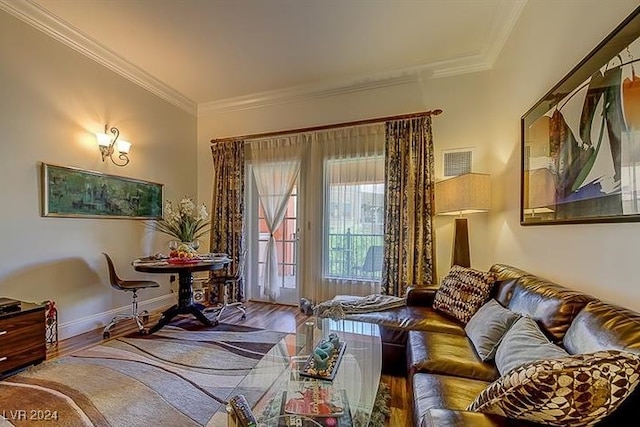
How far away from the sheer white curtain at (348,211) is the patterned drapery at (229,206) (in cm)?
104

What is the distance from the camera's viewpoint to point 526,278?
6.55 ft

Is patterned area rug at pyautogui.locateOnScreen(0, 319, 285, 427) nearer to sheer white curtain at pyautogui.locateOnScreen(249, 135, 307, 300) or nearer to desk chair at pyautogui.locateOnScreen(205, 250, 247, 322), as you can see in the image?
desk chair at pyautogui.locateOnScreen(205, 250, 247, 322)

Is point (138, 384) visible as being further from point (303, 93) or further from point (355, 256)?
point (303, 93)

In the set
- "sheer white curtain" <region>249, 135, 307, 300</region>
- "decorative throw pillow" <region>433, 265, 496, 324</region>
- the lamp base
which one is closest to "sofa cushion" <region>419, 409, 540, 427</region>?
"decorative throw pillow" <region>433, 265, 496, 324</region>

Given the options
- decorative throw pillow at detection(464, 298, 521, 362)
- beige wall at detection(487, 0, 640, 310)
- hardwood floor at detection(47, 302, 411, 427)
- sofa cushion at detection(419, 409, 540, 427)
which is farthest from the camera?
hardwood floor at detection(47, 302, 411, 427)

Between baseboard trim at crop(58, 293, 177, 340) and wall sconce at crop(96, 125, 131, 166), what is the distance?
169cm

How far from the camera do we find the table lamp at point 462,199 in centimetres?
287

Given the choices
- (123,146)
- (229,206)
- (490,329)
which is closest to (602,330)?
(490,329)

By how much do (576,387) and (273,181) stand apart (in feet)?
12.7

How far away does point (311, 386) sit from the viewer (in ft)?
4.89

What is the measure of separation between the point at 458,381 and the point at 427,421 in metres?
0.56

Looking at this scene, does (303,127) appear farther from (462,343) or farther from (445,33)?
(462,343)

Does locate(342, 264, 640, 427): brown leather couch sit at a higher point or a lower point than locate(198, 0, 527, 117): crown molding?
lower

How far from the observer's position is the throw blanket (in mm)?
2453
